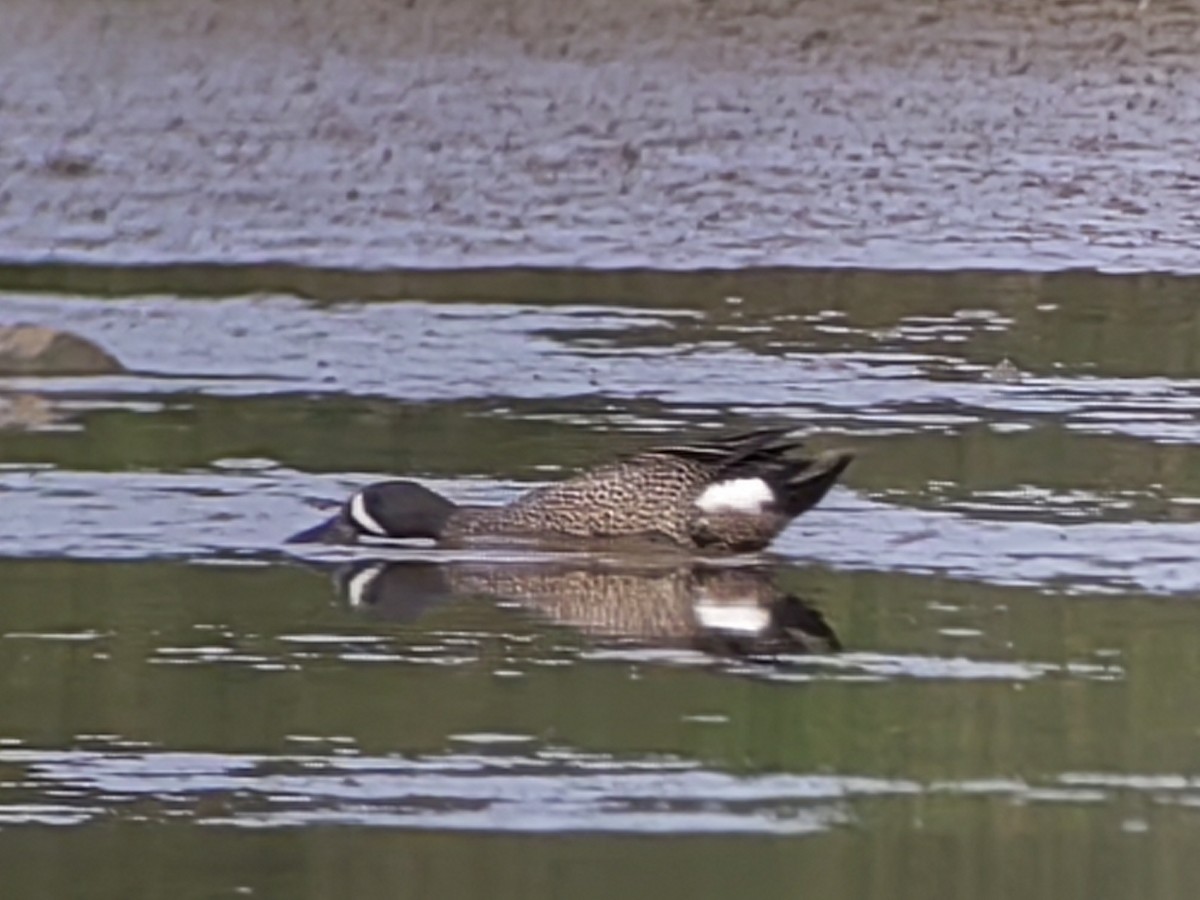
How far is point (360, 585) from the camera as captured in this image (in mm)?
8953

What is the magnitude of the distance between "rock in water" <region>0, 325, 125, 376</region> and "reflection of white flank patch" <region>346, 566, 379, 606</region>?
108 inches

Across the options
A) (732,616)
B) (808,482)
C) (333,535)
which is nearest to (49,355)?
(333,535)

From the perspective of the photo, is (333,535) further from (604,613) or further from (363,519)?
(604,613)

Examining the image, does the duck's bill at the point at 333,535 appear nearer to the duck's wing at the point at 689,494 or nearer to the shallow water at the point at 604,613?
the shallow water at the point at 604,613

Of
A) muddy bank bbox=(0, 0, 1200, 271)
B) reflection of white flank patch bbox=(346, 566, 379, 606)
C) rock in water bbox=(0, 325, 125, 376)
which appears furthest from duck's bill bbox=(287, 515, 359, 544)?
muddy bank bbox=(0, 0, 1200, 271)

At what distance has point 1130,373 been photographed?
11.3 metres

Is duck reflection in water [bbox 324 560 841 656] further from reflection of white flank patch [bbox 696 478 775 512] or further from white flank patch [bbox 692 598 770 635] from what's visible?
reflection of white flank patch [bbox 696 478 775 512]

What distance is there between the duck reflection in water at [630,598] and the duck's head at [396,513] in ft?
0.25

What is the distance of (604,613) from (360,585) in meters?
0.66

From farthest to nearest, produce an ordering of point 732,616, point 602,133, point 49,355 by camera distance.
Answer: point 602,133, point 49,355, point 732,616

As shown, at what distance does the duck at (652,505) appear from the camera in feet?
29.5

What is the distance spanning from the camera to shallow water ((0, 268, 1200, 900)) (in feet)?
22.2

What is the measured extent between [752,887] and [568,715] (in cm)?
125

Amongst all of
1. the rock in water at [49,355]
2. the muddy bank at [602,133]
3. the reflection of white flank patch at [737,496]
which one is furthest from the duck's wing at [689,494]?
the muddy bank at [602,133]
